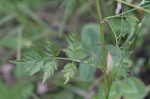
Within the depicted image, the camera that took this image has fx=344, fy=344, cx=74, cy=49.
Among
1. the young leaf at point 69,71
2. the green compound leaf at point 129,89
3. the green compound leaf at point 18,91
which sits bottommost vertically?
the green compound leaf at point 18,91

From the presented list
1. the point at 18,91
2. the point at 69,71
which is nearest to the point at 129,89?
the point at 69,71

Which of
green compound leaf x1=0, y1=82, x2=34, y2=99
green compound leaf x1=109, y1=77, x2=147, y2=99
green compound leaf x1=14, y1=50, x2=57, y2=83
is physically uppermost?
green compound leaf x1=14, y1=50, x2=57, y2=83

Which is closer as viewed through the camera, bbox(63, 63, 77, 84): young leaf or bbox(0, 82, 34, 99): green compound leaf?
bbox(63, 63, 77, 84): young leaf

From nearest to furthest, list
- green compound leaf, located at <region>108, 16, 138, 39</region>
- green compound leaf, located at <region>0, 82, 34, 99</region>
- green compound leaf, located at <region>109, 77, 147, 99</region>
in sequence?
green compound leaf, located at <region>108, 16, 138, 39</region>, green compound leaf, located at <region>109, 77, 147, 99</region>, green compound leaf, located at <region>0, 82, 34, 99</region>

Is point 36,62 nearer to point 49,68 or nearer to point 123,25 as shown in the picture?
point 49,68

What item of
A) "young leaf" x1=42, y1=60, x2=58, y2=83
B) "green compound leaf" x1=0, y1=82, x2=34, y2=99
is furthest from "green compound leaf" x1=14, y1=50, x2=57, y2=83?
"green compound leaf" x1=0, y1=82, x2=34, y2=99

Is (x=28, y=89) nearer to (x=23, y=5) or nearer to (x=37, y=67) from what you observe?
(x=23, y=5)

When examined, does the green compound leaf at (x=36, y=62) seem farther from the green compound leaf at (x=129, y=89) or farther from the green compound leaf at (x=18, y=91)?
the green compound leaf at (x=18, y=91)

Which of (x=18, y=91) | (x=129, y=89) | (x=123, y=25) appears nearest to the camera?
(x=123, y=25)

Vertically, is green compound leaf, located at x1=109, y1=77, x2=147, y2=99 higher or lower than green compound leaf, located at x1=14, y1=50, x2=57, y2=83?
lower

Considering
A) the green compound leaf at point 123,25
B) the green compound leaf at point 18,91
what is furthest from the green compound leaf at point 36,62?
the green compound leaf at point 18,91

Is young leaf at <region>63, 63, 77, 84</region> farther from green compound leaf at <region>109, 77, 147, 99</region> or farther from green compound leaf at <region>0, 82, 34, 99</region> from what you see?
green compound leaf at <region>0, 82, 34, 99</region>
